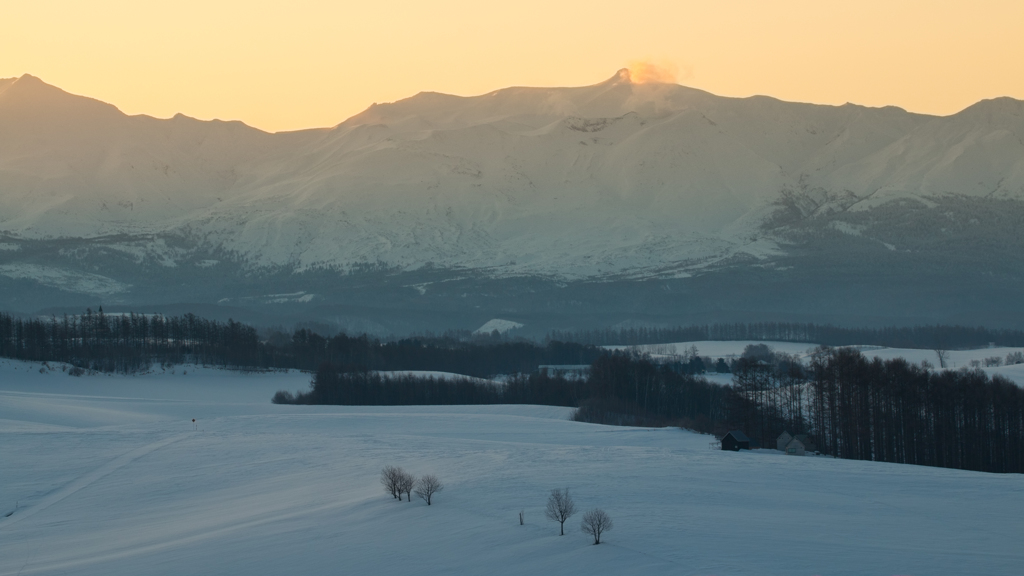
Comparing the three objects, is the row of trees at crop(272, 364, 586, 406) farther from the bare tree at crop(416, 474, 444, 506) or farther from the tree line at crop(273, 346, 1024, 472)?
the bare tree at crop(416, 474, 444, 506)

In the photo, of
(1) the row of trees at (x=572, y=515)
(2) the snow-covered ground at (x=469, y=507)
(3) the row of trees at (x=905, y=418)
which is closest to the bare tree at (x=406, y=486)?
(2) the snow-covered ground at (x=469, y=507)

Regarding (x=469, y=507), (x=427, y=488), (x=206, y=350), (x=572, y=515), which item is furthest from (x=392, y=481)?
(x=206, y=350)

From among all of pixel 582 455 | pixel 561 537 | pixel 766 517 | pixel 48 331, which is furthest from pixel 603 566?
pixel 48 331

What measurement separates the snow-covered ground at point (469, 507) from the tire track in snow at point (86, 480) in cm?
14

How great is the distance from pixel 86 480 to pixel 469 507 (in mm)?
20162

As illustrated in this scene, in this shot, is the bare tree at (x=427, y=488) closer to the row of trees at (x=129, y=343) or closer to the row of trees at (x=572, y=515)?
the row of trees at (x=572, y=515)

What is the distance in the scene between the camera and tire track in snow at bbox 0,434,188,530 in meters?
37.7

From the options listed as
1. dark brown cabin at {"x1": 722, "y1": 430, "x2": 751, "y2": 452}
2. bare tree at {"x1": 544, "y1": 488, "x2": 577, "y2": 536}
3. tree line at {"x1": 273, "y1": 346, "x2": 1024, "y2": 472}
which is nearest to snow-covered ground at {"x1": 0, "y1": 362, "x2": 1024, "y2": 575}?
bare tree at {"x1": 544, "y1": 488, "x2": 577, "y2": 536}

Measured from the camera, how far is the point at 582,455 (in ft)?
159

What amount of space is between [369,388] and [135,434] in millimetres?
43072

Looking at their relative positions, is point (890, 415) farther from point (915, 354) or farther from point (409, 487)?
point (915, 354)

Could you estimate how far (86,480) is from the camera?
4494 cm

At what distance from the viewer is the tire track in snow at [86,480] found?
37.7 metres

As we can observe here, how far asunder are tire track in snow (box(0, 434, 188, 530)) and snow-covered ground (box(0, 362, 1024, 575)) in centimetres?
14
